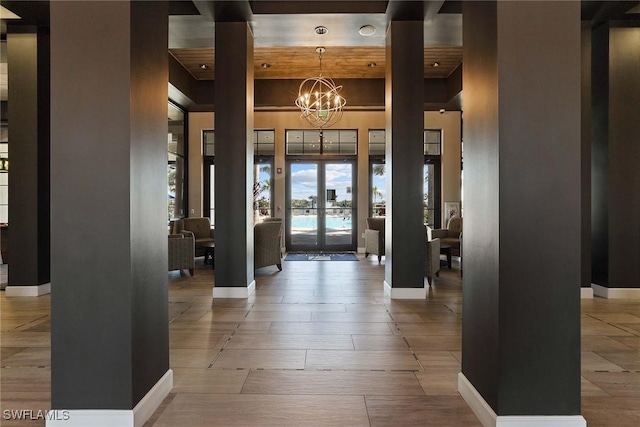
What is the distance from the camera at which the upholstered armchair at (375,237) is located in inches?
327

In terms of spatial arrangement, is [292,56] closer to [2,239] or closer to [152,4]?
[152,4]

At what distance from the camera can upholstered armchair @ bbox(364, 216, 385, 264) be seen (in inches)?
327

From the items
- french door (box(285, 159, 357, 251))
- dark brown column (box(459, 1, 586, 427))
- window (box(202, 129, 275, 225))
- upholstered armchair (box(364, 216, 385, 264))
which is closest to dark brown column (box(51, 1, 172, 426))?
dark brown column (box(459, 1, 586, 427))

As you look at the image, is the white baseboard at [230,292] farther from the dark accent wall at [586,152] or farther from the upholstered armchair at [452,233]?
the dark accent wall at [586,152]

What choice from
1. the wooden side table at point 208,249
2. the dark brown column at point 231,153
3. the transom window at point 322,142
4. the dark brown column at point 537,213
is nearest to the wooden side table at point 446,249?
the dark brown column at point 231,153

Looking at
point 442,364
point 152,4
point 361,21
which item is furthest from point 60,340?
point 361,21

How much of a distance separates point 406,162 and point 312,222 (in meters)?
5.66

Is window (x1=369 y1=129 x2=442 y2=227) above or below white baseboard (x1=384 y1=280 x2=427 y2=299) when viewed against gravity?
above

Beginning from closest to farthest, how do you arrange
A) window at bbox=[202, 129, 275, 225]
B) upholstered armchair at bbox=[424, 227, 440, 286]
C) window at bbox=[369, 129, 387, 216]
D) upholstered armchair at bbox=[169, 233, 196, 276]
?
upholstered armchair at bbox=[424, 227, 440, 286] → upholstered armchair at bbox=[169, 233, 196, 276] → window at bbox=[202, 129, 275, 225] → window at bbox=[369, 129, 387, 216]

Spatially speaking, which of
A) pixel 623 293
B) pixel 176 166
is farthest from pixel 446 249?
pixel 176 166

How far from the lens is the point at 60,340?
203 centimetres

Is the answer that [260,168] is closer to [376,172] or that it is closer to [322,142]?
[322,142]

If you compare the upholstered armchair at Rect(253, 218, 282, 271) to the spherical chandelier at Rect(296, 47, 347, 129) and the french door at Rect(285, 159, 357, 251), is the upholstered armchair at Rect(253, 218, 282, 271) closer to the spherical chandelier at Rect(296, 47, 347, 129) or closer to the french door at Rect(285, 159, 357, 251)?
the spherical chandelier at Rect(296, 47, 347, 129)

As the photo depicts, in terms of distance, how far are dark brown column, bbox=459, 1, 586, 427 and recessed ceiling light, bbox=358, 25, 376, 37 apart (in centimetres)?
365
